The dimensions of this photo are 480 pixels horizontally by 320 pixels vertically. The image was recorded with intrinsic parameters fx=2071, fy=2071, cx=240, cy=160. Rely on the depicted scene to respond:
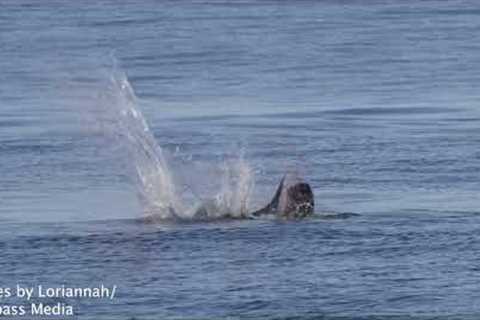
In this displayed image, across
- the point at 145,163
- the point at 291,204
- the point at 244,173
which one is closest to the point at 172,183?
the point at 244,173

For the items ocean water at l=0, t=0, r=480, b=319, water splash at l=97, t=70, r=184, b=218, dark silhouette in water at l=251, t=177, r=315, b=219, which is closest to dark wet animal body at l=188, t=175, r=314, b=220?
dark silhouette in water at l=251, t=177, r=315, b=219

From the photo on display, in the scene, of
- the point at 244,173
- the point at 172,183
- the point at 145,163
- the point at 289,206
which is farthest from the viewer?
the point at 145,163

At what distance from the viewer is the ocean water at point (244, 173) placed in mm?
16922

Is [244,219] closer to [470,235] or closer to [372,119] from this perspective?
[470,235]

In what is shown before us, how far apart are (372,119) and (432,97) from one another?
156 inches

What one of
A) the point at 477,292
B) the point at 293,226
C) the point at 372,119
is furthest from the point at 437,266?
the point at 372,119

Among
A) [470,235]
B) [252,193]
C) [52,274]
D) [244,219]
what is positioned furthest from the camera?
[252,193]

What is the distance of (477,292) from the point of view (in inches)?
652

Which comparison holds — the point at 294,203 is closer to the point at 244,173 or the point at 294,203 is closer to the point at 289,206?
the point at 289,206

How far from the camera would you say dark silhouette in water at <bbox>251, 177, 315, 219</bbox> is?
20.6 meters

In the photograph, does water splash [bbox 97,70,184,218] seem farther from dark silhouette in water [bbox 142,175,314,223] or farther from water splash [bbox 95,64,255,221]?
dark silhouette in water [bbox 142,175,314,223]

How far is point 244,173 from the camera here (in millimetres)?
22453

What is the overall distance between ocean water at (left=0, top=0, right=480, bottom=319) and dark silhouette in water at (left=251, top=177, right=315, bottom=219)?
159 mm

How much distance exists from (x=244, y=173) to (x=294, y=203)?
189 centimetres
